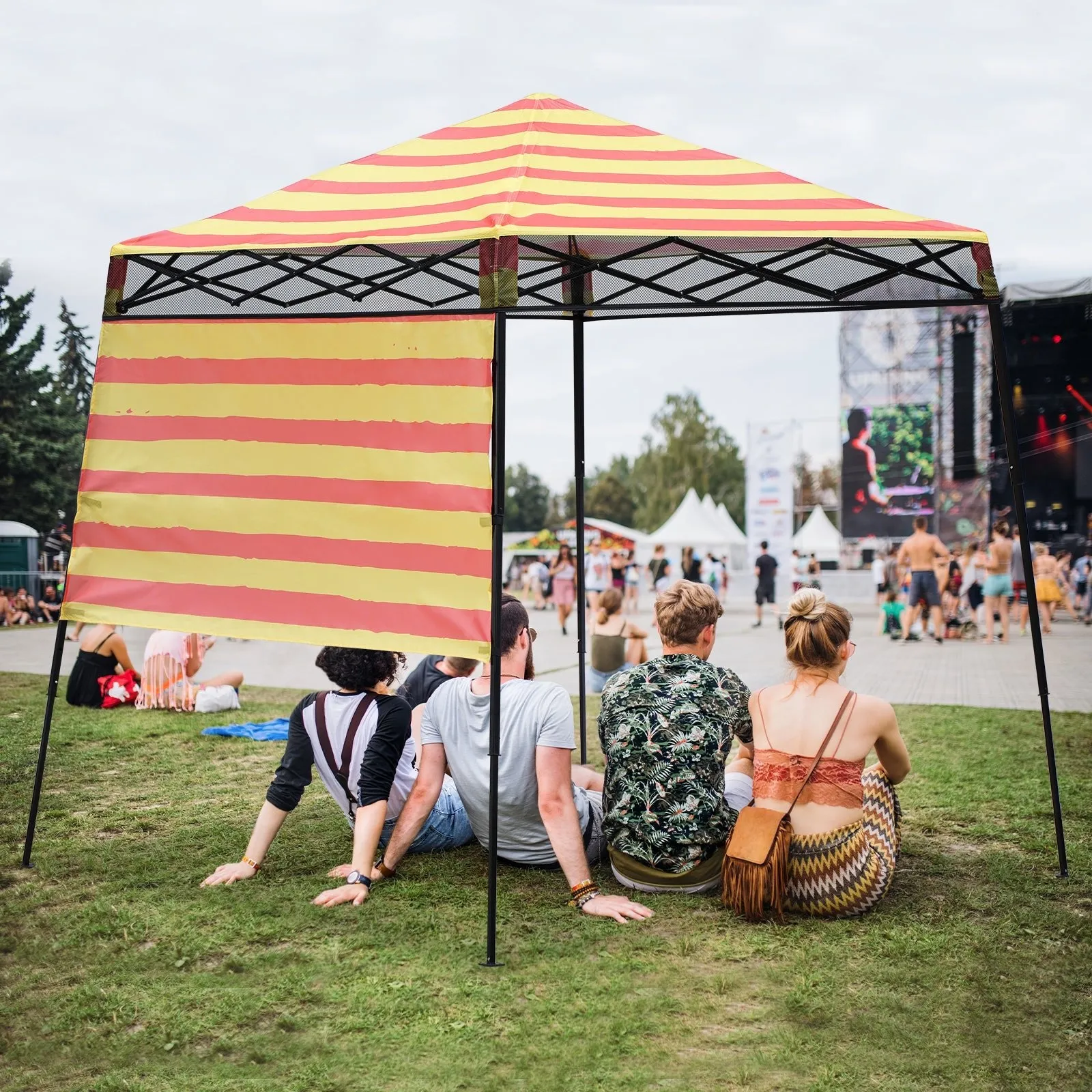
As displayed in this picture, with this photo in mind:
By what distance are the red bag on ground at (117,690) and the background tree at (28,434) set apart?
21063 millimetres

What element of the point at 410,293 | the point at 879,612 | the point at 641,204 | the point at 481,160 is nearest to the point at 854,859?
the point at 641,204

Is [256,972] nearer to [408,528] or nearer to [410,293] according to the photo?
[408,528]

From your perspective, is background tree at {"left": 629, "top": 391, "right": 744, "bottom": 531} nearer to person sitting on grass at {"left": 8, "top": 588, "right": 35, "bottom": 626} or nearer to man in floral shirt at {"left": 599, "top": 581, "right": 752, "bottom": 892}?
person sitting on grass at {"left": 8, "top": 588, "right": 35, "bottom": 626}

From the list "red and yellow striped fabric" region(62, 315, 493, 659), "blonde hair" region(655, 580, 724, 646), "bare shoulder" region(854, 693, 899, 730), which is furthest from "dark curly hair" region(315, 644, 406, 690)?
"bare shoulder" region(854, 693, 899, 730)

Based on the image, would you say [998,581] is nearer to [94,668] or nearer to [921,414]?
[94,668]

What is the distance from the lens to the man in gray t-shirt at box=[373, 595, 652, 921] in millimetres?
3848

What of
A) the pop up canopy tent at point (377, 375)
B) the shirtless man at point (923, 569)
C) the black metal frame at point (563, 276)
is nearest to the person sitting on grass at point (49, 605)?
the shirtless man at point (923, 569)

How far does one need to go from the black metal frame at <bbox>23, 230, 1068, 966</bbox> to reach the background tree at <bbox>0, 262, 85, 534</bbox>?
79.7 ft

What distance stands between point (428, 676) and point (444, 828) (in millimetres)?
871

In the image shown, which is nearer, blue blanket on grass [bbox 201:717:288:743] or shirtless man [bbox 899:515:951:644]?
blue blanket on grass [bbox 201:717:288:743]

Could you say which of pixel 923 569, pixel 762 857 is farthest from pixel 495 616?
pixel 923 569

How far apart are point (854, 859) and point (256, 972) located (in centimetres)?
202

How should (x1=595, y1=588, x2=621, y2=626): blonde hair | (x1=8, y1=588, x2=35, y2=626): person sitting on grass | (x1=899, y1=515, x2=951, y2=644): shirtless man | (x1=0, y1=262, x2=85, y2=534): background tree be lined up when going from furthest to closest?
(x1=0, y1=262, x2=85, y2=534): background tree
(x1=8, y1=588, x2=35, y2=626): person sitting on grass
(x1=899, y1=515, x2=951, y2=644): shirtless man
(x1=595, y1=588, x2=621, y2=626): blonde hair

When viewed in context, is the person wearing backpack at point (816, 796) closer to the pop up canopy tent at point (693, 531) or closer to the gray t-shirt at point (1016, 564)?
the gray t-shirt at point (1016, 564)
